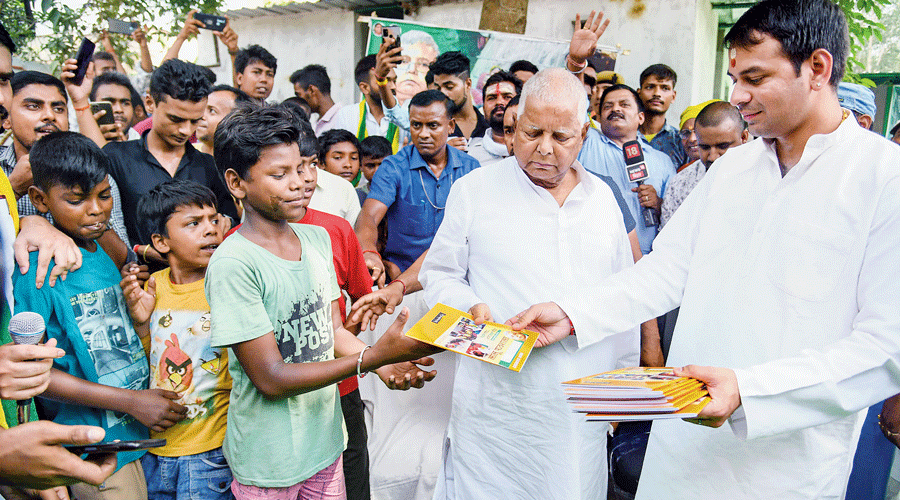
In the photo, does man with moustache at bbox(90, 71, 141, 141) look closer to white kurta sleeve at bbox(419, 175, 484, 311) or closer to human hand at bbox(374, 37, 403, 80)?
human hand at bbox(374, 37, 403, 80)

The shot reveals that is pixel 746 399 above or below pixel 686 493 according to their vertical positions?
above

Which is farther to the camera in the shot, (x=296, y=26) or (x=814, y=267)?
(x=296, y=26)

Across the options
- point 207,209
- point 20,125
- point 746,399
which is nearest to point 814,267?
point 746,399

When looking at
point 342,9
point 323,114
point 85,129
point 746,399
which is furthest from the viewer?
point 342,9

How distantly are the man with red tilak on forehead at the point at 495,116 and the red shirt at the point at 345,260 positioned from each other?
1825 mm

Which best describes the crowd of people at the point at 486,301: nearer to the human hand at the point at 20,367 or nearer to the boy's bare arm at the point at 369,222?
the human hand at the point at 20,367

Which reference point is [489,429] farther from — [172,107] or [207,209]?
[172,107]

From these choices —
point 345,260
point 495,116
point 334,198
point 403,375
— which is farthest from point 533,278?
point 495,116

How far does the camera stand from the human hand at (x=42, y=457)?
51.3 inches

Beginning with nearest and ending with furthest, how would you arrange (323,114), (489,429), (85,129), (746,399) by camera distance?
1. (746,399)
2. (489,429)
3. (85,129)
4. (323,114)

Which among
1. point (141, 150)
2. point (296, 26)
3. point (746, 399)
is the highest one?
point (296, 26)

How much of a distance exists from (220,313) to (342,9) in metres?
9.93

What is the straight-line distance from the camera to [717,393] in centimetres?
154

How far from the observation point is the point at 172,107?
126 inches
